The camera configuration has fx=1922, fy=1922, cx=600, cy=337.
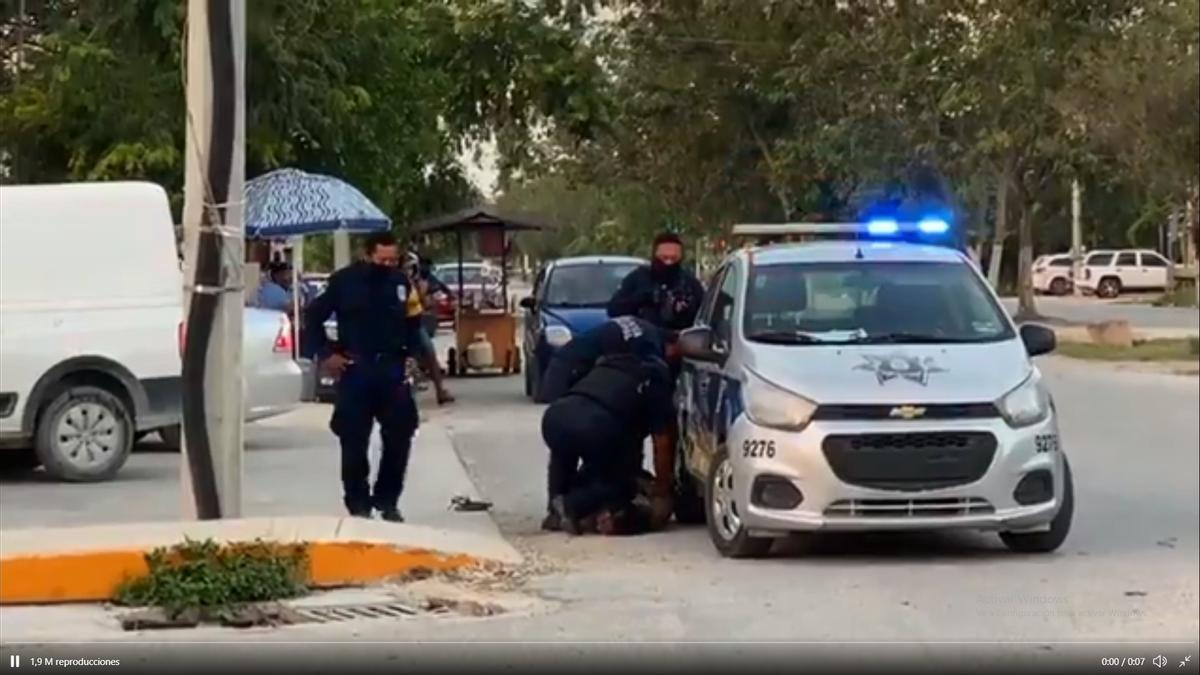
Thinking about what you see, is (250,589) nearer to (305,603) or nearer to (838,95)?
(305,603)

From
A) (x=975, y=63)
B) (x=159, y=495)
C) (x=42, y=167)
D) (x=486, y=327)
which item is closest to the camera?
(x=159, y=495)

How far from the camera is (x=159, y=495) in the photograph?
44.2 feet

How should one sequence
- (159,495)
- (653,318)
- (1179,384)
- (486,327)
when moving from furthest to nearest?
1. (486,327)
2. (159,495)
3. (653,318)
4. (1179,384)

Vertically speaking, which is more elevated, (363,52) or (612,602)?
(363,52)

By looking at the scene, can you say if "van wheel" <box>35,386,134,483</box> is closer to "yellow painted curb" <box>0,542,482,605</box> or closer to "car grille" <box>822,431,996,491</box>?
"yellow painted curb" <box>0,542,482,605</box>

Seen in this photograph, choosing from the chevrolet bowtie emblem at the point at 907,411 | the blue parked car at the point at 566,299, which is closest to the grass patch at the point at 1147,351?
the chevrolet bowtie emblem at the point at 907,411

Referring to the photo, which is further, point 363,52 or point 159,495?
point 363,52

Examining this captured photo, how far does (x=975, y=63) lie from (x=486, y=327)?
8.16 m

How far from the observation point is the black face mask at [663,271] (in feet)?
39.0

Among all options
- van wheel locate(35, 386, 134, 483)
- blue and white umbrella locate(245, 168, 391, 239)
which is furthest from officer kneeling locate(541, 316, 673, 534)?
blue and white umbrella locate(245, 168, 391, 239)

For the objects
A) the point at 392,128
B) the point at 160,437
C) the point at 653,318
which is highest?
the point at 392,128

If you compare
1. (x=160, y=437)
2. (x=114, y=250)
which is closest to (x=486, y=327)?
(x=160, y=437)

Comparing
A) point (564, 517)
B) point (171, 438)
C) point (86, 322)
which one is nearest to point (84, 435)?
point (86, 322)

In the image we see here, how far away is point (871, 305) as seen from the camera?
10.1 m
